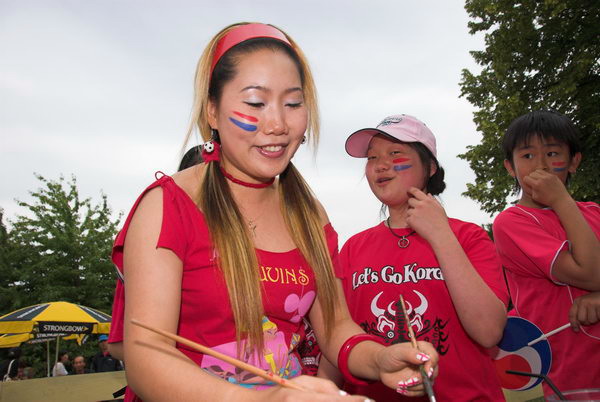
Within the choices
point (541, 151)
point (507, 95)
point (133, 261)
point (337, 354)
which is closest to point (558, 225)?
point (541, 151)

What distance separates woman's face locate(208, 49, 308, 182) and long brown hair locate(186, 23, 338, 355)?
6 cm

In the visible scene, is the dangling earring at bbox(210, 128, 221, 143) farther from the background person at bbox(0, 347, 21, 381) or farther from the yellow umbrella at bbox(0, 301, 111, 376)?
the background person at bbox(0, 347, 21, 381)

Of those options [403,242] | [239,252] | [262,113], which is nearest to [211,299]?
[239,252]

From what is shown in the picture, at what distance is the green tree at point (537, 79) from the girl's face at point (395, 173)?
1256 centimetres

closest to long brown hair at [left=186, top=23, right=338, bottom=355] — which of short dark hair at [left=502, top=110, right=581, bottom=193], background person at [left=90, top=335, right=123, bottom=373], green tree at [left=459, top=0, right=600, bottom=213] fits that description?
short dark hair at [left=502, top=110, right=581, bottom=193]

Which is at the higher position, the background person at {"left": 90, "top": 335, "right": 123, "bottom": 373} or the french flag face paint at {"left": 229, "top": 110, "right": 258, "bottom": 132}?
the french flag face paint at {"left": 229, "top": 110, "right": 258, "bottom": 132}

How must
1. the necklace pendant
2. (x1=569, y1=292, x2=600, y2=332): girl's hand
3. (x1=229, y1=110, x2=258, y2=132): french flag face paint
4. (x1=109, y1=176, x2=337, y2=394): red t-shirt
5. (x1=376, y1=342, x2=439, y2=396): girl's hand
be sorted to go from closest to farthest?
(x1=376, y1=342, x2=439, y2=396): girl's hand
(x1=109, y1=176, x2=337, y2=394): red t-shirt
(x1=229, y1=110, x2=258, y2=132): french flag face paint
(x1=569, y1=292, x2=600, y2=332): girl's hand
the necklace pendant

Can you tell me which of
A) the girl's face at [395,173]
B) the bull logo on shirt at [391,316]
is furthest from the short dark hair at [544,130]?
the bull logo on shirt at [391,316]

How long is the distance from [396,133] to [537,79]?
589 inches

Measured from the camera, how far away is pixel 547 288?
10.6 ft

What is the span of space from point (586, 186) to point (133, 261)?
14652 millimetres

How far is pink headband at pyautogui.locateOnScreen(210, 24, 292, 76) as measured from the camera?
2082 millimetres

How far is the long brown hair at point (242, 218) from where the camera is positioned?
179 centimetres

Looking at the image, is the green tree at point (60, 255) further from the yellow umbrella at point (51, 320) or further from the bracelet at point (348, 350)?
the bracelet at point (348, 350)
